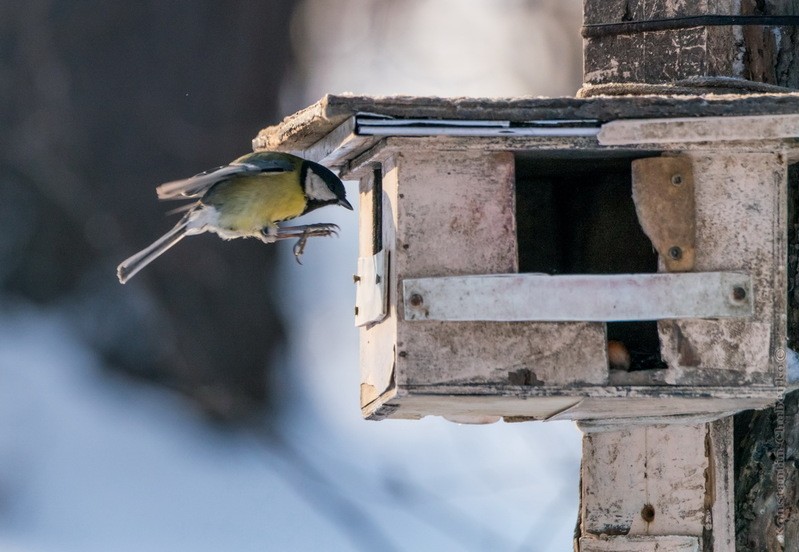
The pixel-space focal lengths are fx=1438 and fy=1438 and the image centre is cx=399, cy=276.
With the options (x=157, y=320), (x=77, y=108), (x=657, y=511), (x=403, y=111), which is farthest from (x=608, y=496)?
(x=77, y=108)

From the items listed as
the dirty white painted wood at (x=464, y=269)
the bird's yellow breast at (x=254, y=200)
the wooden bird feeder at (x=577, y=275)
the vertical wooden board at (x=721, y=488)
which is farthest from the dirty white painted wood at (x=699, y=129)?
the bird's yellow breast at (x=254, y=200)

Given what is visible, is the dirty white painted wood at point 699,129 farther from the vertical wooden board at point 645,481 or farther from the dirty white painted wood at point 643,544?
the dirty white painted wood at point 643,544

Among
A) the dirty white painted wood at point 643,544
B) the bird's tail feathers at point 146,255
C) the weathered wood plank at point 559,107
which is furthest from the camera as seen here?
the bird's tail feathers at point 146,255

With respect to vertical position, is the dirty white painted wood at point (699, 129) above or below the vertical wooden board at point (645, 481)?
above

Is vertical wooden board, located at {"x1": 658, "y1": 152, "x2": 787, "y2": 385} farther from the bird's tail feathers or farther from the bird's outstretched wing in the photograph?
the bird's tail feathers

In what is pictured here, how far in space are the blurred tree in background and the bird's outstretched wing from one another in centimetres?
184

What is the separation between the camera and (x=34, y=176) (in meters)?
5.34

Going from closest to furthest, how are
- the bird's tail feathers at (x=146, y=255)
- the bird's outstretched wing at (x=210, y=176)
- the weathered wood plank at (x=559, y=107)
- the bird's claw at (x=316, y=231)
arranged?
the weathered wood plank at (x=559, y=107)
the bird's outstretched wing at (x=210, y=176)
the bird's claw at (x=316, y=231)
the bird's tail feathers at (x=146, y=255)

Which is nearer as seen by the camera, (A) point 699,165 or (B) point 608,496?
(A) point 699,165

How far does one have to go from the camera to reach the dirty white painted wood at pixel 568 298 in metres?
2.39

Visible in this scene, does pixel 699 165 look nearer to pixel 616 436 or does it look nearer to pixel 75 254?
pixel 616 436

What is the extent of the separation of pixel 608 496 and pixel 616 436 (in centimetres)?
12

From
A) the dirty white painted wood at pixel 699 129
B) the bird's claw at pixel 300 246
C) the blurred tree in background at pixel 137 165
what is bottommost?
the bird's claw at pixel 300 246

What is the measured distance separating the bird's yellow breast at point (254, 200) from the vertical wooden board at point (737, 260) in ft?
4.09
